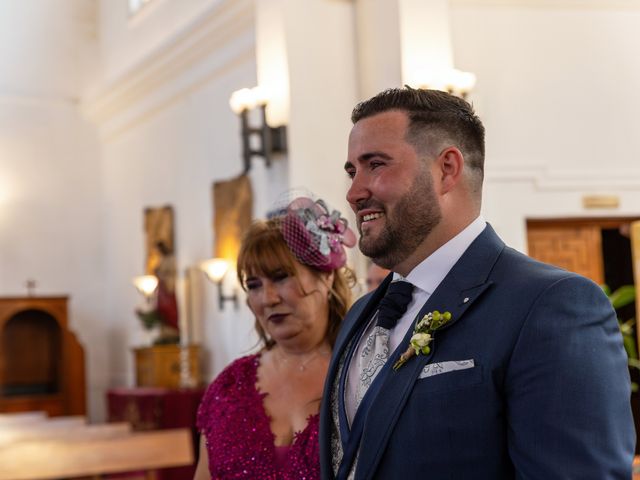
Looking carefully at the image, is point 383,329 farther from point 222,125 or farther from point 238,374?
point 222,125

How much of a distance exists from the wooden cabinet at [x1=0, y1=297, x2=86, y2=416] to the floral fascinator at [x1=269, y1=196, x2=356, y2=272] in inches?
370

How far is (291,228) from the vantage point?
9.77 ft

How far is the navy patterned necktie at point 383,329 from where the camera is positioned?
1976 millimetres

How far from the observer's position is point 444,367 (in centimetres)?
176

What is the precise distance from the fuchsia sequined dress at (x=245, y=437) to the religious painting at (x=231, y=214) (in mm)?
5802

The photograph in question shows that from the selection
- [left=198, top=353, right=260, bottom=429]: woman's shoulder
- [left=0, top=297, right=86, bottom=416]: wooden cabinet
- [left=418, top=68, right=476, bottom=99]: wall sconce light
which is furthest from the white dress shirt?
[left=0, top=297, right=86, bottom=416]: wooden cabinet

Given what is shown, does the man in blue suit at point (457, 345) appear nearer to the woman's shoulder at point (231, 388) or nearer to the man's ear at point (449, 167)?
the man's ear at point (449, 167)

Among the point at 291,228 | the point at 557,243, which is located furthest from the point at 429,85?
the point at 291,228

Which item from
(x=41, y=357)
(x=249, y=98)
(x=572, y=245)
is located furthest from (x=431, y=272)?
(x=41, y=357)

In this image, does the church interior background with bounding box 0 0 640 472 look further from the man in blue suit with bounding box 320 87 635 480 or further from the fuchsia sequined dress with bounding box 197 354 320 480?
the man in blue suit with bounding box 320 87 635 480

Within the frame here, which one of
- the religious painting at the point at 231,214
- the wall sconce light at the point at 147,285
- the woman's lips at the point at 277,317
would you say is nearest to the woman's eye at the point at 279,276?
the woman's lips at the point at 277,317

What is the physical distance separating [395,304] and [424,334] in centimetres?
21

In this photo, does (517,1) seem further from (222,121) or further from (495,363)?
(495,363)

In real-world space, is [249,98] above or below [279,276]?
above
